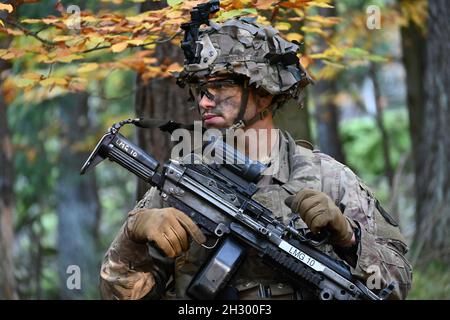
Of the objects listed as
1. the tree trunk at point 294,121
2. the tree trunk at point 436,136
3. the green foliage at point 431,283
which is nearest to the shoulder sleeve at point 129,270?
the tree trunk at point 294,121

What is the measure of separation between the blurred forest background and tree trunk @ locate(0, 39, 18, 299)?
0.06 ft

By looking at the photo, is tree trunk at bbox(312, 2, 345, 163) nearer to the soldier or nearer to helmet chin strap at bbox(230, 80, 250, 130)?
the soldier

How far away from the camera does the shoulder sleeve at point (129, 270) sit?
3.96 meters

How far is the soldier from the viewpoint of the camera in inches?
148

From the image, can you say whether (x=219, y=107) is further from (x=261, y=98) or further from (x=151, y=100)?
(x=151, y=100)

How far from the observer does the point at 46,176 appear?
14164 millimetres

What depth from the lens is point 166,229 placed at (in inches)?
144

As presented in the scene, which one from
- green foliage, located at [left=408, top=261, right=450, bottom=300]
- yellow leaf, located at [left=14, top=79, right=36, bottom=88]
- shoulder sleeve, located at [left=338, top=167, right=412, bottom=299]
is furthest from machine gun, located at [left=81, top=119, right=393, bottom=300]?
green foliage, located at [left=408, top=261, right=450, bottom=300]

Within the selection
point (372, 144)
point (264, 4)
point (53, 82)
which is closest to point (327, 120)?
point (372, 144)

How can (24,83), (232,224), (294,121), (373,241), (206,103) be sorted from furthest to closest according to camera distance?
(294,121) → (24,83) → (206,103) → (373,241) → (232,224)

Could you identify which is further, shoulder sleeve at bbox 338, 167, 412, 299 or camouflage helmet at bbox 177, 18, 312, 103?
camouflage helmet at bbox 177, 18, 312, 103

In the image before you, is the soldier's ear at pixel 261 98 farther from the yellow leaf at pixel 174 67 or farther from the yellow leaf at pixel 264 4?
the yellow leaf at pixel 174 67

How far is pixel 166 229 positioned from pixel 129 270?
0.45 metres

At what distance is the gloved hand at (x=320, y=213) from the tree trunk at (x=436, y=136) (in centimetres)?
483
